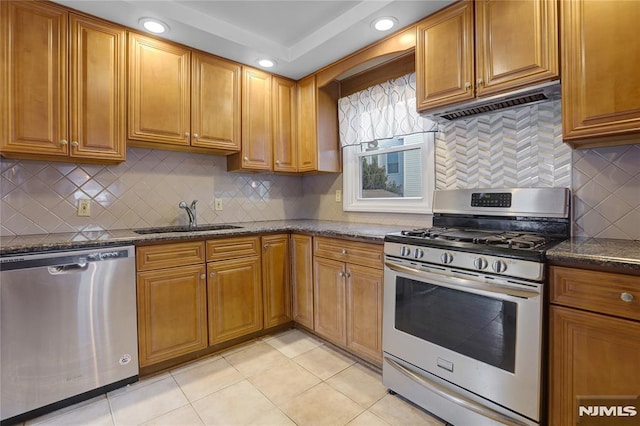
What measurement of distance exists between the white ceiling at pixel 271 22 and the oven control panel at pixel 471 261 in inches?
58.1

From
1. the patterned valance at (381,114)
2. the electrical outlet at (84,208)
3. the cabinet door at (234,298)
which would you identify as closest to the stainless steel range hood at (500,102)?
the patterned valance at (381,114)

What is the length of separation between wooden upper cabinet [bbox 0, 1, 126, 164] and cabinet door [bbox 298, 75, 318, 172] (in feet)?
4.85

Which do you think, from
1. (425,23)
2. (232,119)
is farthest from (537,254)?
(232,119)

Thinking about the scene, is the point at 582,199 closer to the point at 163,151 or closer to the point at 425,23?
the point at 425,23

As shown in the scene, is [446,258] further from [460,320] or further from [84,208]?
[84,208]

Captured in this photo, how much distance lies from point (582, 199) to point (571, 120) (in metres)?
0.48

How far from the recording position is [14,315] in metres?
1.60

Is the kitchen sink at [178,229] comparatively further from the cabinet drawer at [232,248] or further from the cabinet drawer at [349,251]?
the cabinet drawer at [349,251]

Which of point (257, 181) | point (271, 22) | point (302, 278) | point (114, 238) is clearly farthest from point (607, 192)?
point (114, 238)

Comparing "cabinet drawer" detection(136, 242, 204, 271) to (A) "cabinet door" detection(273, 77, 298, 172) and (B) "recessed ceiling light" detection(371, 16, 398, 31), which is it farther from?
(B) "recessed ceiling light" detection(371, 16, 398, 31)

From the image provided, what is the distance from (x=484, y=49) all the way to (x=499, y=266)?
48.3 inches

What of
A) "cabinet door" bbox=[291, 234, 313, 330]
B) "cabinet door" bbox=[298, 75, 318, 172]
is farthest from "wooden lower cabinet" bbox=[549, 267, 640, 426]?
"cabinet door" bbox=[298, 75, 318, 172]

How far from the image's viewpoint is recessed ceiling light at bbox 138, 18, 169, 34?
2094 mm

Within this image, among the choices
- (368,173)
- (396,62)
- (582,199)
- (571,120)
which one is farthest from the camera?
(368,173)
